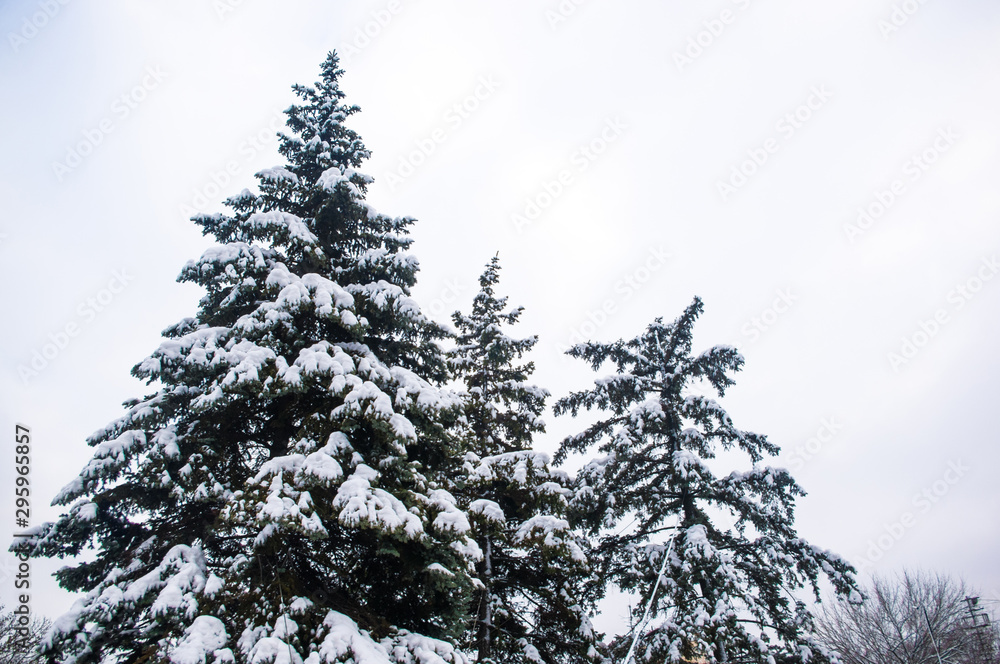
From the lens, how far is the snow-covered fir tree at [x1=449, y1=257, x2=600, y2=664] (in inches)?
429

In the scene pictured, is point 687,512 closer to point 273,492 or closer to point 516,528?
point 516,528

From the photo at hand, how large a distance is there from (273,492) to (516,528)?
7.27 meters

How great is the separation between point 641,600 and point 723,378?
5.74 metres

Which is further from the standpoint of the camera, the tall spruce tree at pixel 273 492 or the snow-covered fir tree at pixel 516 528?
the snow-covered fir tree at pixel 516 528

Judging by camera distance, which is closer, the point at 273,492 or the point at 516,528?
the point at 273,492

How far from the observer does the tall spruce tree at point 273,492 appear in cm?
646

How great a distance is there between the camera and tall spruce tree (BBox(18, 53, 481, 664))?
6461 millimetres

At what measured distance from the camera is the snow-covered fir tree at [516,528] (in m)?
10.9

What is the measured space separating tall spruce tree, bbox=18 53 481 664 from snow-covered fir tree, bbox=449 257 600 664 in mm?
2356

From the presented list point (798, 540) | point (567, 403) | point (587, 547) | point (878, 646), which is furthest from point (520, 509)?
point (878, 646)

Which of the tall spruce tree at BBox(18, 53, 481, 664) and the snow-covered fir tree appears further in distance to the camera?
the snow-covered fir tree

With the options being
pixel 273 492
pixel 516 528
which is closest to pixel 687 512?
pixel 516 528

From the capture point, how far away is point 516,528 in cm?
1250

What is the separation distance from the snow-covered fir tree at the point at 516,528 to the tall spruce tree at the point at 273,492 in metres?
2.36
